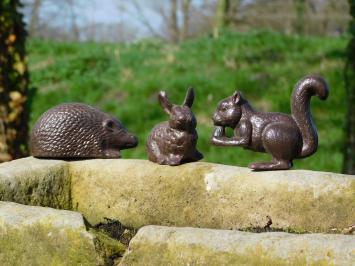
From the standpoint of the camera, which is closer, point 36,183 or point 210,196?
point 210,196

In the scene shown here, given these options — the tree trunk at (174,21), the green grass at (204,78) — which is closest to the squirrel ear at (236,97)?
the green grass at (204,78)

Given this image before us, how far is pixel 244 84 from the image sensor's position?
28.4ft

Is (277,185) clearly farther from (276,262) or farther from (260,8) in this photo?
(260,8)

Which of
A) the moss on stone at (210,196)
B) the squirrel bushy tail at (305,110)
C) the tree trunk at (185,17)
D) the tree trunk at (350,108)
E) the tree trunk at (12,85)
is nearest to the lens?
the moss on stone at (210,196)

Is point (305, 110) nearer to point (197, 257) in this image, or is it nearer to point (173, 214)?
point (173, 214)

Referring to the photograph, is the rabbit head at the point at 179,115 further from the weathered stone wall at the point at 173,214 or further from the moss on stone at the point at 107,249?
the moss on stone at the point at 107,249

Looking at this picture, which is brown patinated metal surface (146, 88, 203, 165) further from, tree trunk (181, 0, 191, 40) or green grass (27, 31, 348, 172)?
tree trunk (181, 0, 191, 40)

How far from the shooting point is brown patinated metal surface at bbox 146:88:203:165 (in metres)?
3.04

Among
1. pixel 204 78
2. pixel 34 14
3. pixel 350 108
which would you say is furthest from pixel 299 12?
pixel 350 108

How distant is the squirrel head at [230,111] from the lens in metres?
2.91

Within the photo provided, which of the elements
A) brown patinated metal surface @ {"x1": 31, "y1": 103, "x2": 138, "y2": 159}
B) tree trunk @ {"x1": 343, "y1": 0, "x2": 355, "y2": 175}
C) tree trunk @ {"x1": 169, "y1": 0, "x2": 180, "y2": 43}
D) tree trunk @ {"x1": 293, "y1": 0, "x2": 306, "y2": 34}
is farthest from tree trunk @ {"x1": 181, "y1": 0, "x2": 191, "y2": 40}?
brown patinated metal surface @ {"x1": 31, "y1": 103, "x2": 138, "y2": 159}

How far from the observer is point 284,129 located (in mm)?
2775

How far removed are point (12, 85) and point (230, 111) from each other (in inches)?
134

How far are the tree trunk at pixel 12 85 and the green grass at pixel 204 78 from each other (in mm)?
2087
